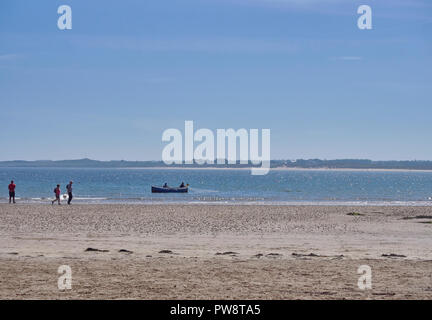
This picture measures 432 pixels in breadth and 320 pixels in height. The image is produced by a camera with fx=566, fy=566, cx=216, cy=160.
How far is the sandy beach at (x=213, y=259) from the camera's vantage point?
10.8 metres

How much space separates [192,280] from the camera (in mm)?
11844

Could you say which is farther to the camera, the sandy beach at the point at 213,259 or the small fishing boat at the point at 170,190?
the small fishing boat at the point at 170,190

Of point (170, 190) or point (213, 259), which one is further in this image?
point (170, 190)

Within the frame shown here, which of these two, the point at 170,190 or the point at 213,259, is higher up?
the point at 213,259

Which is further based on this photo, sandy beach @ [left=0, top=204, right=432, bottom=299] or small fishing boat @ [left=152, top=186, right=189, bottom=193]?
small fishing boat @ [left=152, top=186, right=189, bottom=193]

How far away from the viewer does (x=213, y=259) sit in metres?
14.9

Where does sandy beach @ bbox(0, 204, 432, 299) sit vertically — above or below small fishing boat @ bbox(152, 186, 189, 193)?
above

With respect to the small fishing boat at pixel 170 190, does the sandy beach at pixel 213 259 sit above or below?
above

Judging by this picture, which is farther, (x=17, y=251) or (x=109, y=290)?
(x=17, y=251)

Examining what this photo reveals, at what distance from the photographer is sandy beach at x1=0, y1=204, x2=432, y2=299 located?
10789 millimetres

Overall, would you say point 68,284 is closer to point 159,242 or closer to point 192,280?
point 192,280
